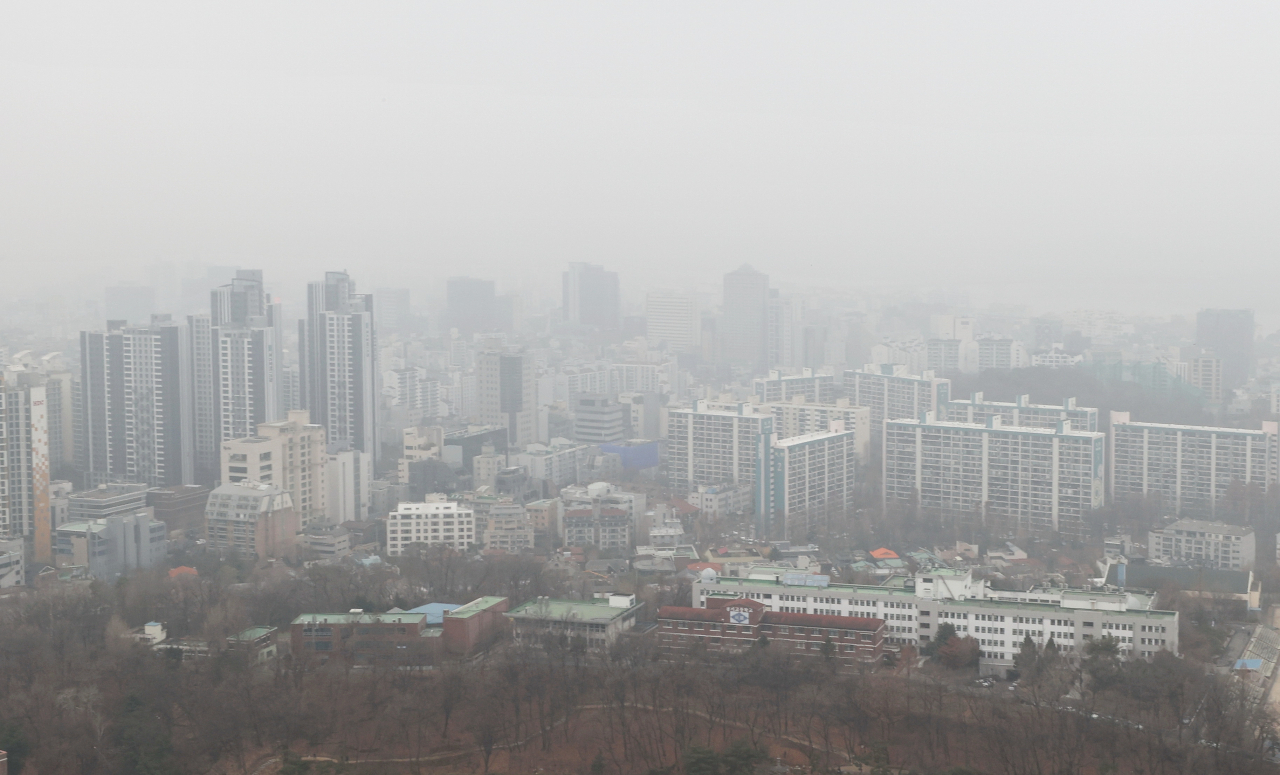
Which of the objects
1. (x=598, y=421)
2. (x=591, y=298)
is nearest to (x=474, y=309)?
(x=591, y=298)

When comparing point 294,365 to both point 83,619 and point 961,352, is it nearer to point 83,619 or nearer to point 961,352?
→ point 83,619

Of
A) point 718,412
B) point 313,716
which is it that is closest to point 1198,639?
point 313,716

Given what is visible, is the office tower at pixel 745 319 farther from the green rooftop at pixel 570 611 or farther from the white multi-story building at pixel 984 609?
the green rooftop at pixel 570 611

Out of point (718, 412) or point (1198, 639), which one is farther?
point (718, 412)

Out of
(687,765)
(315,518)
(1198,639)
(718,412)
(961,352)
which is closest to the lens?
(687,765)

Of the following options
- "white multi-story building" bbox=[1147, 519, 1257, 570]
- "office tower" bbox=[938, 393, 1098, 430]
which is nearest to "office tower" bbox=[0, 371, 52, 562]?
"office tower" bbox=[938, 393, 1098, 430]

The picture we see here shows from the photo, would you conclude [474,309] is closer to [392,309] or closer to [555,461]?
[392,309]

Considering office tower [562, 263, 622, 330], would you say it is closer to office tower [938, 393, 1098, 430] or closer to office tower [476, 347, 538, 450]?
office tower [476, 347, 538, 450]
